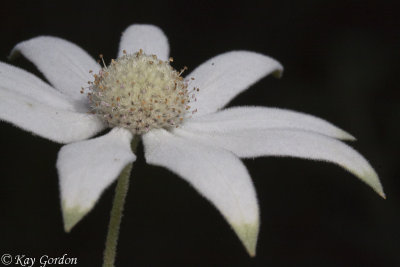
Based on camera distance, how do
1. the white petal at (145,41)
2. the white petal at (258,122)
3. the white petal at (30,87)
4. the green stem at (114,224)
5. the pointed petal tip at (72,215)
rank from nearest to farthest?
the pointed petal tip at (72,215), the green stem at (114,224), the white petal at (30,87), the white petal at (258,122), the white petal at (145,41)

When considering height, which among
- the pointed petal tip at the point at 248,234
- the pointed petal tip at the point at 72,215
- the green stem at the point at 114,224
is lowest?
the green stem at the point at 114,224

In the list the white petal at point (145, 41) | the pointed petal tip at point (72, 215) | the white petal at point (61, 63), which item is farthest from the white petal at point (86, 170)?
the white petal at point (145, 41)

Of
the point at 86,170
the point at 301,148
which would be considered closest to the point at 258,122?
the point at 301,148

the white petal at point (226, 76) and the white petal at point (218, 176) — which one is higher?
the white petal at point (218, 176)

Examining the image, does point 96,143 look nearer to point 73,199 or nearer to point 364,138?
point 73,199

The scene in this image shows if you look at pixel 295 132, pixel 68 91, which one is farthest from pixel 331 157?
pixel 68 91

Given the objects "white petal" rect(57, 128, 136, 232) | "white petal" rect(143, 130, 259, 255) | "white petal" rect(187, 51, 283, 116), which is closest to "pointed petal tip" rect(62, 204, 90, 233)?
"white petal" rect(57, 128, 136, 232)

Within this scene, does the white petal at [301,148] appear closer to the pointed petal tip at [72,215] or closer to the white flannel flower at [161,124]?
the white flannel flower at [161,124]
